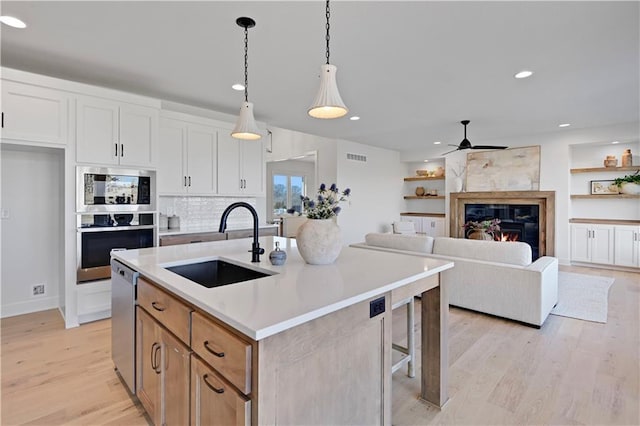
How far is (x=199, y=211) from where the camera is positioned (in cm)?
468

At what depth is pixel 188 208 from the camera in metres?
4.58

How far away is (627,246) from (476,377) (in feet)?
17.4

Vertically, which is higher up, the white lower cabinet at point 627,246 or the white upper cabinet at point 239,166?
the white upper cabinet at point 239,166

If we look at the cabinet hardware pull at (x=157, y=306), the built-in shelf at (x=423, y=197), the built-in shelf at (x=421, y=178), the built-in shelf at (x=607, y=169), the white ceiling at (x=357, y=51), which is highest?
the white ceiling at (x=357, y=51)

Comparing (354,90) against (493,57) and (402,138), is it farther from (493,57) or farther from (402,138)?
(402,138)

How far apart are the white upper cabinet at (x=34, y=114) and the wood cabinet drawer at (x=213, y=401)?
3061mm

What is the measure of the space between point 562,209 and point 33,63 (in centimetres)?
821

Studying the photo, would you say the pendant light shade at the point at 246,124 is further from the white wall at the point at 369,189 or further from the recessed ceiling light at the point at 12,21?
the white wall at the point at 369,189

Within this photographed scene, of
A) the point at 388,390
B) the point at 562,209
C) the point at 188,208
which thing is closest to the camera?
the point at 388,390

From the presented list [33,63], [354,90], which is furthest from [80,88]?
[354,90]

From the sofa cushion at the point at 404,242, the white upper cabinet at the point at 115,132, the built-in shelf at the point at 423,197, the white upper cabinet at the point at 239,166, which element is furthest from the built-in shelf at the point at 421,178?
the white upper cabinet at the point at 115,132

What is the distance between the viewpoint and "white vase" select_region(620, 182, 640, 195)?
564cm

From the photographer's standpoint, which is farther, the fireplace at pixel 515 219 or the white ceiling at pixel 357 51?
the fireplace at pixel 515 219

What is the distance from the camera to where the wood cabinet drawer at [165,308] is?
1.35 metres
